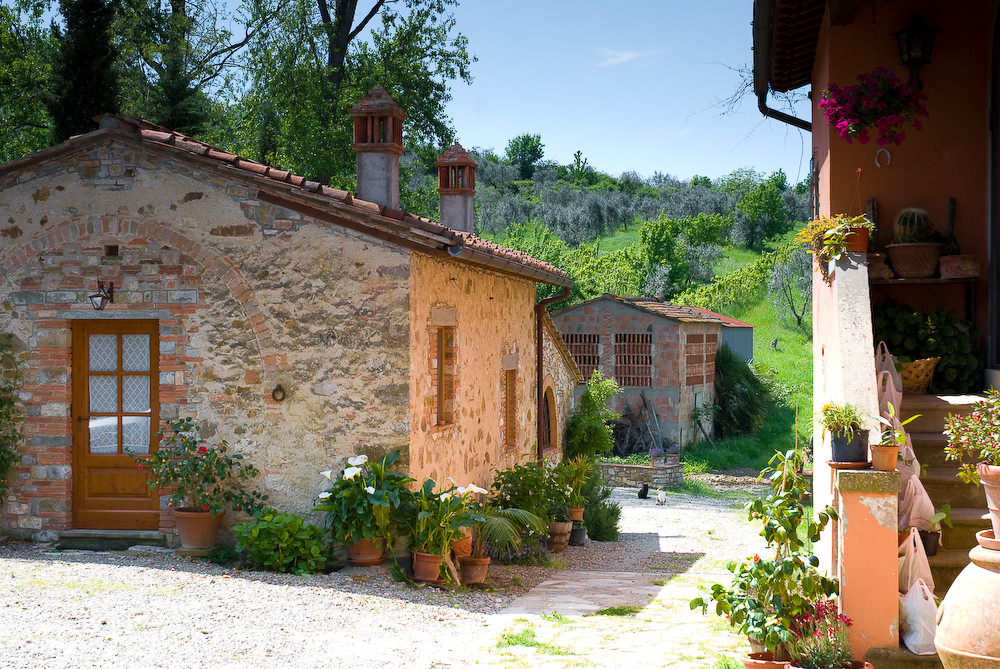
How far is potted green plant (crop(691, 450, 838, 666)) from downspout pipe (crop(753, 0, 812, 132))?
160 inches

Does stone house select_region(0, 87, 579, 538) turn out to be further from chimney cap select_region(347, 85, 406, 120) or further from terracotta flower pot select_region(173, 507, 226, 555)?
chimney cap select_region(347, 85, 406, 120)

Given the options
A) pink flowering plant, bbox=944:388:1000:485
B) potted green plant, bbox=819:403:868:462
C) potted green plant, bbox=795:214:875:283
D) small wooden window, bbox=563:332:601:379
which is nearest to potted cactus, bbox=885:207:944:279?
potted green plant, bbox=795:214:875:283

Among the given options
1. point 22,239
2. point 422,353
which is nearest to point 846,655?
point 422,353

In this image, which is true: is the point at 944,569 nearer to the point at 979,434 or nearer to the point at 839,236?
the point at 979,434

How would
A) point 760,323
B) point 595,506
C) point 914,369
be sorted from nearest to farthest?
point 914,369
point 595,506
point 760,323

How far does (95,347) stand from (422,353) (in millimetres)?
3196

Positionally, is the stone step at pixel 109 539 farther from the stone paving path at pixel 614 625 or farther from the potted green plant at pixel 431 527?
the stone paving path at pixel 614 625

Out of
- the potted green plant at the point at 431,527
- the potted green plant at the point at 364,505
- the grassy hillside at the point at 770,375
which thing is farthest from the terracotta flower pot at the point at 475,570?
the grassy hillside at the point at 770,375

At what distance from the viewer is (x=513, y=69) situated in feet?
109

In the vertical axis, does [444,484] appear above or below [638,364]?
below

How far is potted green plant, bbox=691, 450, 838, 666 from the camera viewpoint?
4578 millimetres

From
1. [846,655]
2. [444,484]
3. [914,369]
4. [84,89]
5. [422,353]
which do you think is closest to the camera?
[846,655]

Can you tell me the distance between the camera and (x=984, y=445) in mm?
4402

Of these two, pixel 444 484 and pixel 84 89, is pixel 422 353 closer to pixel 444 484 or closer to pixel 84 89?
pixel 444 484
